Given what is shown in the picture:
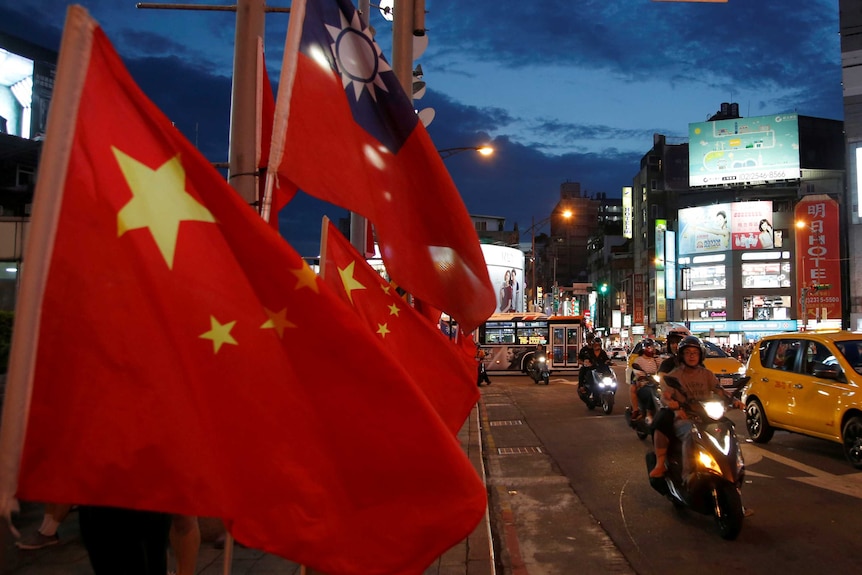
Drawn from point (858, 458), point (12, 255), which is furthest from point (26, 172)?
point (858, 458)

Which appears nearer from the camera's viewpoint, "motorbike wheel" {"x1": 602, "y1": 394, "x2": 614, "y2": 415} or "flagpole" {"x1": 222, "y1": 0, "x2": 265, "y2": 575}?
"flagpole" {"x1": 222, "y1": 0, "x2": 265, "y2": 575}

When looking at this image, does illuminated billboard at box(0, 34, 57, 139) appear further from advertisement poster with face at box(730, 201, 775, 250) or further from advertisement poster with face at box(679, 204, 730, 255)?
advertisement poster with face at box(730, 201, 775, 250)

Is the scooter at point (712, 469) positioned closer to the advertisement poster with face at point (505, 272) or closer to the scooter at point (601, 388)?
the scooter at point (601, 388)

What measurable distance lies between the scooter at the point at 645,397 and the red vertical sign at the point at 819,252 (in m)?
47.4

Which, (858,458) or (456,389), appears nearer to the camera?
(456,389)

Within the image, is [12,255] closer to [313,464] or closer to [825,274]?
[313,464]

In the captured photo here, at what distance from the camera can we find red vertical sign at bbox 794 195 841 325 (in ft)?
177

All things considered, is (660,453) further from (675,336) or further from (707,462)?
(675,336)

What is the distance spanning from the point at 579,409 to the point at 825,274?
46.5m

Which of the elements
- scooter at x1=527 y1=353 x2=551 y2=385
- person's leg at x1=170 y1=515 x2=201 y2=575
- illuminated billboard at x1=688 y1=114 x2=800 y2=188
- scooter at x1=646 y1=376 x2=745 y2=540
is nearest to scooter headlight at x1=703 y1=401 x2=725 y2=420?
scooter at x1=646 y1=376 x2=745 y2=540

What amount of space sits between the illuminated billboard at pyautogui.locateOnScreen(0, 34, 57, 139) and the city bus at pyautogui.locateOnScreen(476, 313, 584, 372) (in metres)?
24.6

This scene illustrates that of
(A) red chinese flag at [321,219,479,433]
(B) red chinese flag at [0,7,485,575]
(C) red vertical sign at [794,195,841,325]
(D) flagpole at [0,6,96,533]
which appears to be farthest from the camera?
(C) red vertical sign at [794,195,841,325]

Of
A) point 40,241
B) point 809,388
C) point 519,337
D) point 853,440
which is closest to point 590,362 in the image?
point 809,388

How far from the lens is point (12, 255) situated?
16469 millimetres
